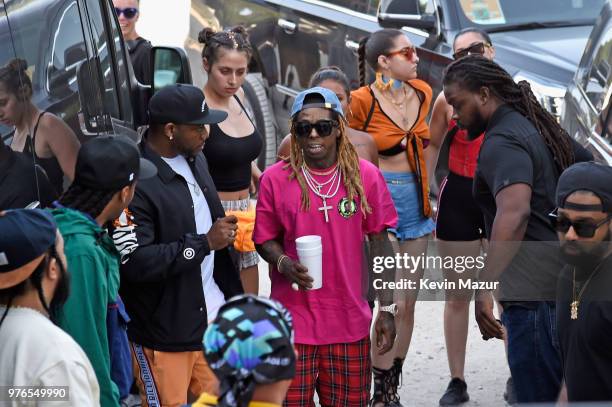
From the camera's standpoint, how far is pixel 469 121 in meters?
4.98

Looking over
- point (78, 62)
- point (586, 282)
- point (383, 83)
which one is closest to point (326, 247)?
point (586, 282)

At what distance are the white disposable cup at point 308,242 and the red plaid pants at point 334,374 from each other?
1.42 feet

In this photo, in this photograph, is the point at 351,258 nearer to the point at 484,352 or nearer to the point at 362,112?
the point at 362,112

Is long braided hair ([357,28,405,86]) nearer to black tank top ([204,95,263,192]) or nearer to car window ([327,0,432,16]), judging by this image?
black tank top ([204,95,263,192])

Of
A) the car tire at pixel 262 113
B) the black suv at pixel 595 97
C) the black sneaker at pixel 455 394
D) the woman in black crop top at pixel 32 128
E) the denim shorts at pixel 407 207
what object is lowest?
the black sneaker at pixel 455 394

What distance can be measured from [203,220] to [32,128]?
40.3 inches

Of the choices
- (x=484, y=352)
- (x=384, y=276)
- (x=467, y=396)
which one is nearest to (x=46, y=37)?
(x=384, y=276)

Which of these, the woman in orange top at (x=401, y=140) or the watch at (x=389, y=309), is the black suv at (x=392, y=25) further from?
the watch at (x=389, y=309)

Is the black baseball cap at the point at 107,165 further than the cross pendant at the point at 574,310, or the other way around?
the black baseball cap at the point at 107,165

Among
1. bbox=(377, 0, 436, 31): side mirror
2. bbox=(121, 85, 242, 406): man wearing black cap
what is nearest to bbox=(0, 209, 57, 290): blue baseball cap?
bbox=(121, 85, 242, 406): man wearing black cap

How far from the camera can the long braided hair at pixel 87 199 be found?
404 cm

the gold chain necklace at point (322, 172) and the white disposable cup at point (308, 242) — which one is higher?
the gold chain necklace at point (322, 172)

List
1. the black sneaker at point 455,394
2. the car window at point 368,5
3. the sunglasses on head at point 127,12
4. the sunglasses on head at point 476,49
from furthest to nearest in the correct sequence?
the car window at point 368,5 → the sunglasses on head at point 127,12 → the sunglasses on head at point 476,49 → the black sneaker at point 455,394

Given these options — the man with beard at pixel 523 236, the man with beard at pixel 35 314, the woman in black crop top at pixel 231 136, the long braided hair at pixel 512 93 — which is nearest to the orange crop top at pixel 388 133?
the woman in black crop top at pixel 231 136
